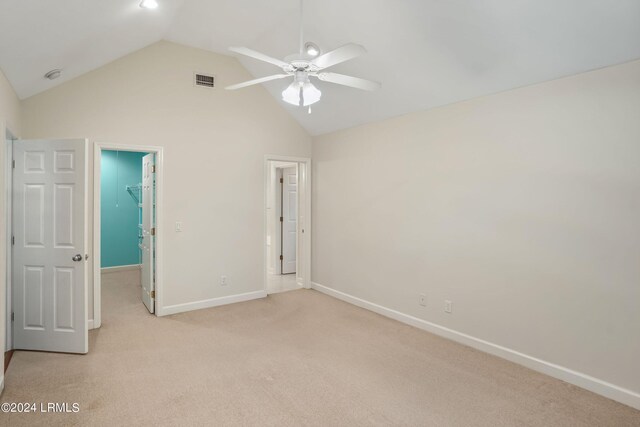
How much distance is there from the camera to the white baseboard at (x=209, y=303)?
4.50m

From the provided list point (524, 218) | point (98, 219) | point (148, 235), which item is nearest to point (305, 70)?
point (524, 218)

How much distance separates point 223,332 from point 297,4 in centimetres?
350

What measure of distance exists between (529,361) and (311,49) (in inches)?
144

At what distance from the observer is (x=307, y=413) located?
8.06 feet

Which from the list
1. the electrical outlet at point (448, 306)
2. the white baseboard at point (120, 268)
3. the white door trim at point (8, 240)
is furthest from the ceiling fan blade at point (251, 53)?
the white baseboard at point (120, 268)

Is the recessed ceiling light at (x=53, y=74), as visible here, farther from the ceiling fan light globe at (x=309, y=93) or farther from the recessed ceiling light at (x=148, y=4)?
the ceiling fan light globe at (x=309, y=93)

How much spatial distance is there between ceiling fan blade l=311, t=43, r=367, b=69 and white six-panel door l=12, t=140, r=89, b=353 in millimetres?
2386

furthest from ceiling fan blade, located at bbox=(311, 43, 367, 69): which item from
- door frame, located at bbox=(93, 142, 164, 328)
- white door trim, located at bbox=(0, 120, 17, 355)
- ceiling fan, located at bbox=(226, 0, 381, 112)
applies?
white door trim, located at bbox=(0, 120, 17, 355)

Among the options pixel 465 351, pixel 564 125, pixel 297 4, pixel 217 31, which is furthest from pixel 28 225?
pixel 564 125

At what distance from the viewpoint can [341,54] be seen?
2.29m

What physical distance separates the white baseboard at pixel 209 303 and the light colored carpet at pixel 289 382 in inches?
14.8

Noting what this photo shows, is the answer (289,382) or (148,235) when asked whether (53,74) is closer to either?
(148,235)

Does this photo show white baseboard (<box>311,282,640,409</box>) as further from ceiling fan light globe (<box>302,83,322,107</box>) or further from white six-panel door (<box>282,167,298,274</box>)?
ceiling fan light globe (<box>302,83,322,107</box>)

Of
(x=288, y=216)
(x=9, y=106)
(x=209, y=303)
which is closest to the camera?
(x=9, y=106)
